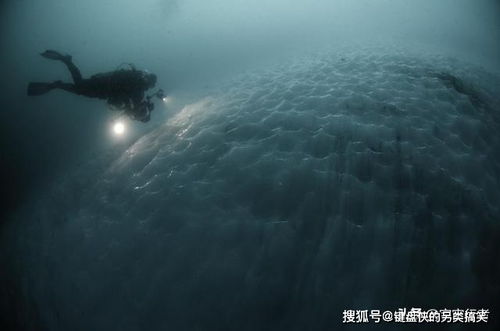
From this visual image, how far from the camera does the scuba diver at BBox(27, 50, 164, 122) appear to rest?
1131cm

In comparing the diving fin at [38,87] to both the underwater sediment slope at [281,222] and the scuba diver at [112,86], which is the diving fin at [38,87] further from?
the underwater sediment slope at [281,222]

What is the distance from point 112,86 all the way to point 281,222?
9398 mm

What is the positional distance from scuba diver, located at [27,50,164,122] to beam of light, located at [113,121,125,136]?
3239mm

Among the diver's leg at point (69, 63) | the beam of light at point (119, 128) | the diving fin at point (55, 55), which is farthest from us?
the beam of light at point (119, 128)

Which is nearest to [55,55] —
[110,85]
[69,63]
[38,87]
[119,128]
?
[69,63]

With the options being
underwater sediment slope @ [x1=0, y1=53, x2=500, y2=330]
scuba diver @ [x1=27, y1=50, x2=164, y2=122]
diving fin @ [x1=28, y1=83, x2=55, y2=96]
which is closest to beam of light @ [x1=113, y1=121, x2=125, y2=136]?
scuba diver @ [x1=27, y1=50, x2=164, y2=122]

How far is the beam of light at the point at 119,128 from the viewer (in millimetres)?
15103

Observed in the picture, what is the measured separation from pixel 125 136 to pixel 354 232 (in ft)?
41.0

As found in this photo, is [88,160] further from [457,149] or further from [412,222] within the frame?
[457,149]

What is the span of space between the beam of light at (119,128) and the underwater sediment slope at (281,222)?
375cm

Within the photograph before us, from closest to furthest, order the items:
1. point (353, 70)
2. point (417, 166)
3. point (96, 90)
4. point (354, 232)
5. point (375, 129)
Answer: point (354, 232) < point (417, 166) < point (375, 129) < point (96, 90) < point (353, 70)

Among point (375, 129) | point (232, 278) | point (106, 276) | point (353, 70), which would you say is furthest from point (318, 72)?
point (106, 276)

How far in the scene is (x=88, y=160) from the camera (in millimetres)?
13164

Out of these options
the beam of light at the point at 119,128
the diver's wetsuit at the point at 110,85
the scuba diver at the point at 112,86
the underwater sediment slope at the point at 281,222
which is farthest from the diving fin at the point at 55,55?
the underwater sediment slope at the point at 281,222
